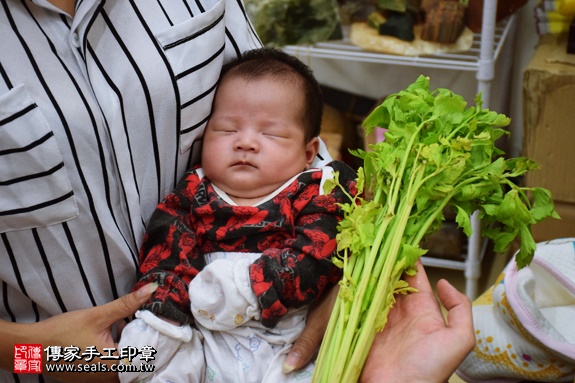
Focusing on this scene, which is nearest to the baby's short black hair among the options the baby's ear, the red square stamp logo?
the baby's ear

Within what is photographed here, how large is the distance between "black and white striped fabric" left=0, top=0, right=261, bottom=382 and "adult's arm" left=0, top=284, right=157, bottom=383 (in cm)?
3

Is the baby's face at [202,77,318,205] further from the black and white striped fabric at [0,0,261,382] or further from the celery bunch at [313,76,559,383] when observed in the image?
the celery bunch at [313,76,559,383]

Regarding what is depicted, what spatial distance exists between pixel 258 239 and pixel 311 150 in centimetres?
24

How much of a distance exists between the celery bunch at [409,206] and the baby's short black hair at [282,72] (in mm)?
312

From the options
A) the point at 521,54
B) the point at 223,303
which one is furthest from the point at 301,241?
the point at 521,54

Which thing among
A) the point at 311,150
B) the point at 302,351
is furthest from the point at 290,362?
the point at 311,150

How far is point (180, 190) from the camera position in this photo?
49.4 inches

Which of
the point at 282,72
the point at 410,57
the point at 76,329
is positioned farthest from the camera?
the point at 410,57

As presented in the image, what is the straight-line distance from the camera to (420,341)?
101cm

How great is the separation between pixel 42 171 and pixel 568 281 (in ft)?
3.14

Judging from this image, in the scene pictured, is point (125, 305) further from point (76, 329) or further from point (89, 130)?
point (89, 130)

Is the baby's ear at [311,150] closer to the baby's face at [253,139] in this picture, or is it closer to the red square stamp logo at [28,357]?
the baby's face at [253,139]

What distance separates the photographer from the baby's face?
127 centimetres

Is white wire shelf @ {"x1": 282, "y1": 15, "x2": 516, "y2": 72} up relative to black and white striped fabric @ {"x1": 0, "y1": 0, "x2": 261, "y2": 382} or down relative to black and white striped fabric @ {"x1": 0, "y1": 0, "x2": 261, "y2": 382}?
down
